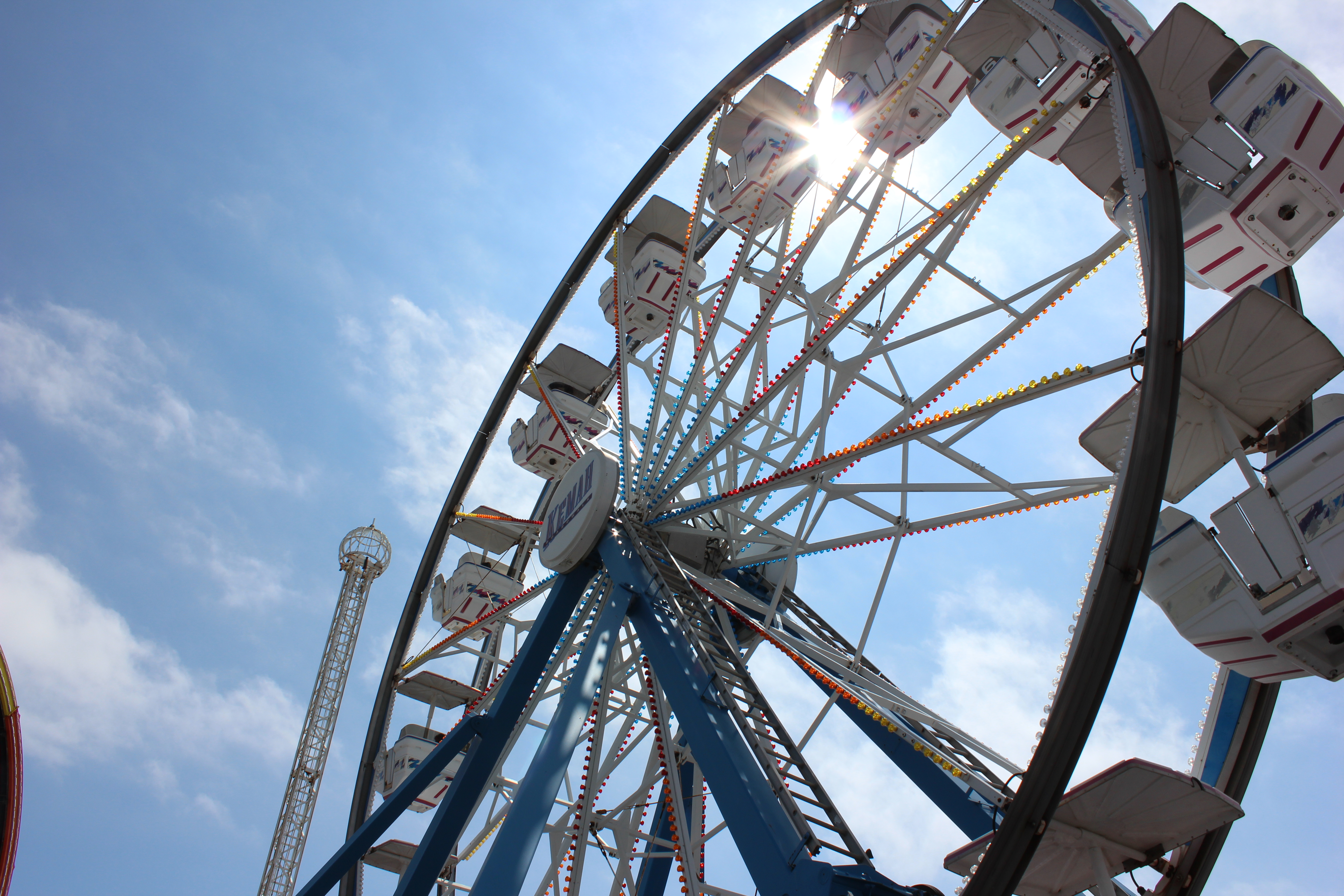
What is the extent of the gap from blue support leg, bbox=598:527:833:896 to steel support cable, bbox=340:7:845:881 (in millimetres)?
5401

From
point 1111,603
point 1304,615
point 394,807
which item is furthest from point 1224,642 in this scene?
point 394,807

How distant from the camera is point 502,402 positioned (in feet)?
41.0

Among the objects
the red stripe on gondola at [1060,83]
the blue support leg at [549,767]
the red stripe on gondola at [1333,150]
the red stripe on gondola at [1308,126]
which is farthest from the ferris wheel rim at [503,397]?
the red stripe on gondola at [1333,150]

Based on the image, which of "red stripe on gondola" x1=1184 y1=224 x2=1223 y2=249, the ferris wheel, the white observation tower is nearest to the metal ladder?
the ferris wheel

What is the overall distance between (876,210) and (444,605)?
29.3ft

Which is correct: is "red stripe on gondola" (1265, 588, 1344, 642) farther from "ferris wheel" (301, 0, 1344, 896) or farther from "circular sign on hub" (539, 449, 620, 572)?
"circular sign on hub" (539, 449, 620, 572)

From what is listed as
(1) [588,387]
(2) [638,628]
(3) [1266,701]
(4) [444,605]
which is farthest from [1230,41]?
(4) [444,605]

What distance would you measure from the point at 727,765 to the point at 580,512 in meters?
3.79

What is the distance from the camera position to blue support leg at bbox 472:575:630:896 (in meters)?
5.99

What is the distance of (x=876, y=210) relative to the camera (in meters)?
8.41

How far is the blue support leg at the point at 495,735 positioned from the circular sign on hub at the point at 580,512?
23 centimetres

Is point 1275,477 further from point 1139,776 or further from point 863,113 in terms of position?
point 863,113

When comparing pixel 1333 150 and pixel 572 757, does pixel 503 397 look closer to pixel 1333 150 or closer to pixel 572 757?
pixel 572 757

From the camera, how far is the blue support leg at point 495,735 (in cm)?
691
